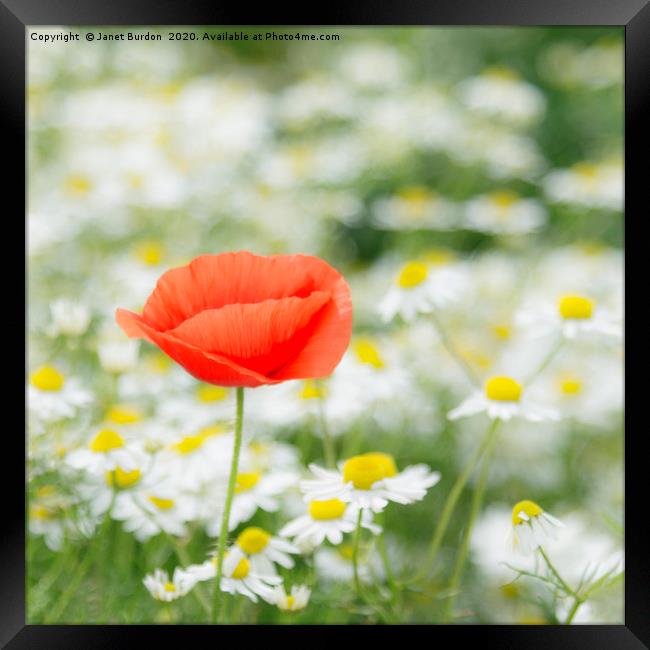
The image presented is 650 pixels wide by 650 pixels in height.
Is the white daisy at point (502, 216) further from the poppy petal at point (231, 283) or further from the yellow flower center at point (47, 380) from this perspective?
the poppy petal at point (231, 283)

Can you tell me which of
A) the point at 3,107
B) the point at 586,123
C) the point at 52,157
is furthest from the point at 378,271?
the point at 3,107

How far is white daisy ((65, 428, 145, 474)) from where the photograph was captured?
0.64 meters

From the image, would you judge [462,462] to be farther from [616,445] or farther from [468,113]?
[468,113]

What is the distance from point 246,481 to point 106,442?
105mm

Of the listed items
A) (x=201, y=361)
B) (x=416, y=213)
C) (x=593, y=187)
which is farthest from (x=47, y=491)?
(x=593, y=187)

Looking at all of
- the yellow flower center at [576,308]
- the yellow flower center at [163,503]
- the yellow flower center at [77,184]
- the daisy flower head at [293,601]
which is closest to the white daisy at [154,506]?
the yellow flower center at [163,503]

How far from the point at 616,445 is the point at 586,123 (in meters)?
0.86

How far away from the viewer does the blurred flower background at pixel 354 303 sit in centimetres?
70

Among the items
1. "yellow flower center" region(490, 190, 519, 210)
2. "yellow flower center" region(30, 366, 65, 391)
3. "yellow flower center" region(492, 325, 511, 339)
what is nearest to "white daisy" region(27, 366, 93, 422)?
"yellow flower center" region(30, 366, 65, 391)

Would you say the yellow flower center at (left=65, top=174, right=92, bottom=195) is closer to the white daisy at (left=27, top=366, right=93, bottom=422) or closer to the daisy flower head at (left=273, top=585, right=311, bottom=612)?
the white daisy at (left=27, top=366, right=93, bottom=422)

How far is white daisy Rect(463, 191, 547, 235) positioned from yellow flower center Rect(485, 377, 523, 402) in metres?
0.68

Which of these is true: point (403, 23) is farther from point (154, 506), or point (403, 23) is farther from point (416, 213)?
point (416, 213)

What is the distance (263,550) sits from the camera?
24.2 inches

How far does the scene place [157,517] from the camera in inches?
24.9
